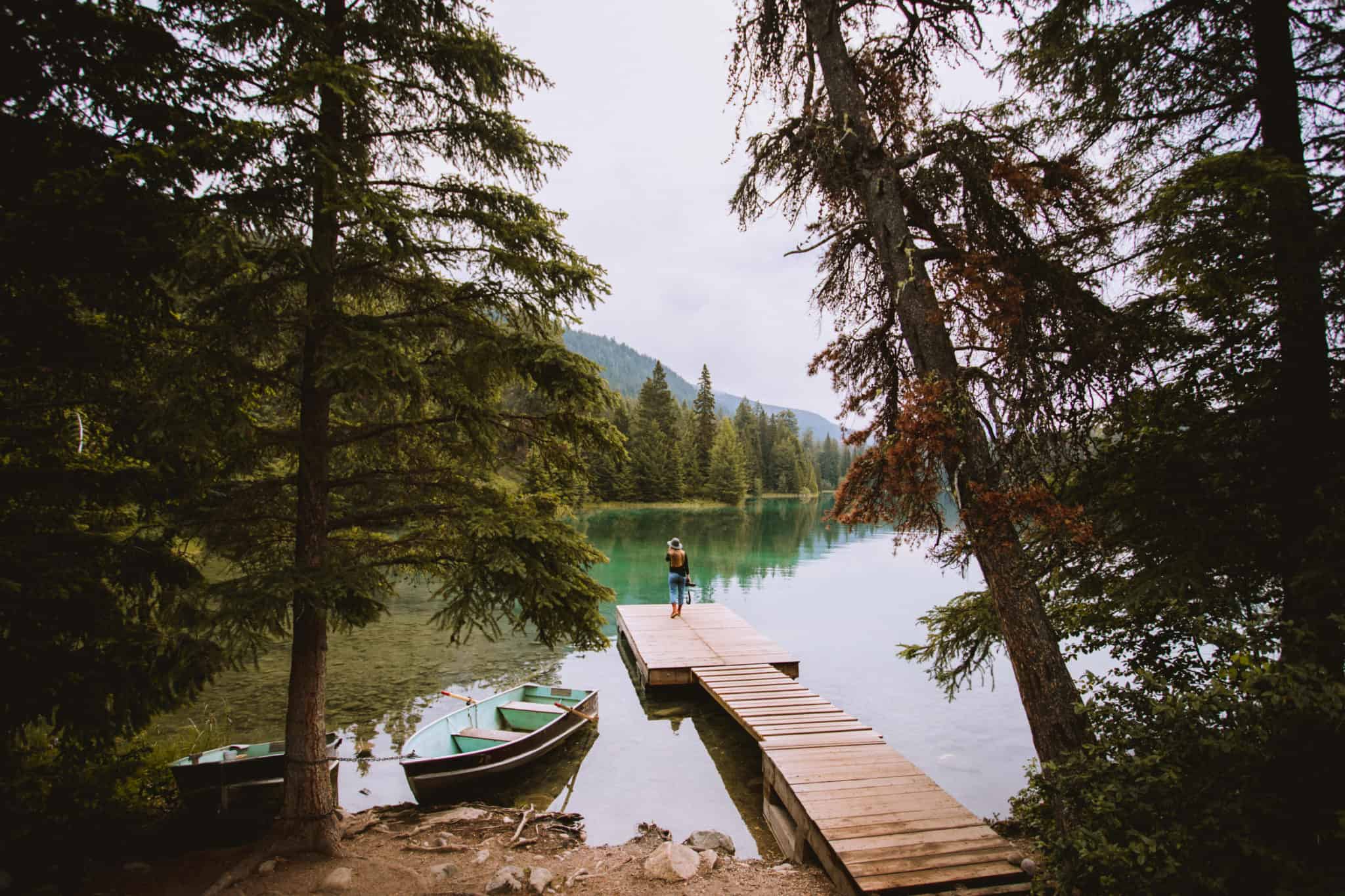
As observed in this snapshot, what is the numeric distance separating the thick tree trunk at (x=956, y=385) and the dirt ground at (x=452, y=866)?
2.62 metres

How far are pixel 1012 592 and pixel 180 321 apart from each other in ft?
22.2

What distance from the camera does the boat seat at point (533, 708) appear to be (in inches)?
401

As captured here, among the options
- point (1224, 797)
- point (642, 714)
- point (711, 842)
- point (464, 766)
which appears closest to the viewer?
point (1224, 797)

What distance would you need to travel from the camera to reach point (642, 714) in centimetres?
1230

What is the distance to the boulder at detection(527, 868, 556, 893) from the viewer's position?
562 centimetres

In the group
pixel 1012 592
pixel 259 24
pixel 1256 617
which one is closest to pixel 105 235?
pixel 259 24

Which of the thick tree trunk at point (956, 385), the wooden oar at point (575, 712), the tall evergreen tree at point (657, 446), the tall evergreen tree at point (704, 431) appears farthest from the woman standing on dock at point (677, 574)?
the tall evergreen tree at point (704, 431)

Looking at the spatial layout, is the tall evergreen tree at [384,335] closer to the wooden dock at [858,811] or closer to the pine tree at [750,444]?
the wooden dock at [858,811]

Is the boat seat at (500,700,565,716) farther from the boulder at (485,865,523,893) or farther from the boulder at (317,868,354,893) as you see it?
the boulder at (317,868,354,893)

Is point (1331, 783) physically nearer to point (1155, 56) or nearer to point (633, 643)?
point (1155, 56)

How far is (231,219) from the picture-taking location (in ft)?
14.4

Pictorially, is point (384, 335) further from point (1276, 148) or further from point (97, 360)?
point (1276, 148)

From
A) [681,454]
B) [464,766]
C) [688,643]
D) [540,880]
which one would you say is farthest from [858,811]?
[681,454]

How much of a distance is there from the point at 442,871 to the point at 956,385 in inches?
240
